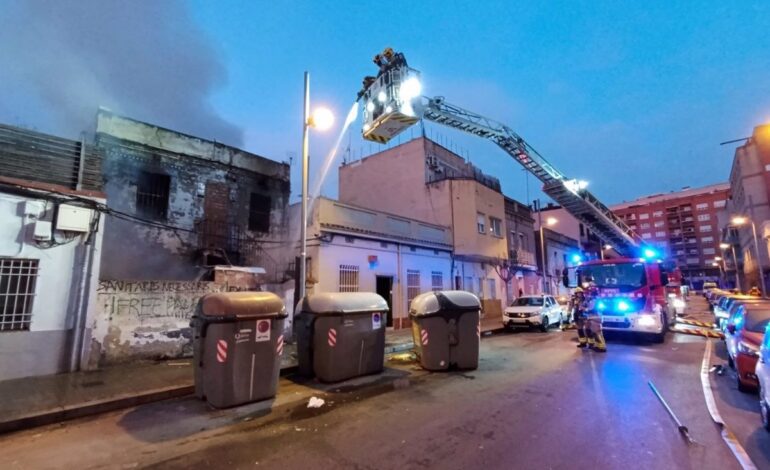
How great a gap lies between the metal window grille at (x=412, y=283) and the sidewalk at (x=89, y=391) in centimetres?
901

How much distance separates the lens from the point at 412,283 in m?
17.7

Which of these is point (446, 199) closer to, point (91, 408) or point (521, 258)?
point (521, 258)

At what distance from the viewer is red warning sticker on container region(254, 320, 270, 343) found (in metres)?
6.29

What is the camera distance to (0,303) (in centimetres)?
764

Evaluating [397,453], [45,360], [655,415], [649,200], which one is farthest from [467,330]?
[649,200]

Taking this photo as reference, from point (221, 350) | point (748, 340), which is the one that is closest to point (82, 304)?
point (221, 350)

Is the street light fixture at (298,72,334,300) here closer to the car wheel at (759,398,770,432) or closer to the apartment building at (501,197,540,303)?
the car wheel at (759,398,770,432)

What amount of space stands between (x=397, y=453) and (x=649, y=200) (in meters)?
125

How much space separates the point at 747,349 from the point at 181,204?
15.8 meters

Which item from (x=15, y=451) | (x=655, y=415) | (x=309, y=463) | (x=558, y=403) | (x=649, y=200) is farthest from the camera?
(x=649, y=200)

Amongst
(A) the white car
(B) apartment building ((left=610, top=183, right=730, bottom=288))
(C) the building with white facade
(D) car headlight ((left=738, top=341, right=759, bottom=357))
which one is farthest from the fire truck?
(B) apartment building ((left=610, top=183, right=730, bottom=288))

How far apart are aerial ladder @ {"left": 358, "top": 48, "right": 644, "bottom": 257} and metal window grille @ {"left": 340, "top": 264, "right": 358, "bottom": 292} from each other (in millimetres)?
5673

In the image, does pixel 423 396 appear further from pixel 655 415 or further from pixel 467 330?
pixel 655 415

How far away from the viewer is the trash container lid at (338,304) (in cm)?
775
